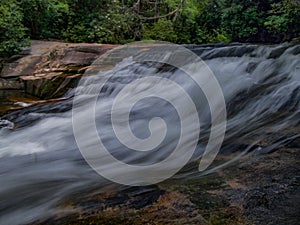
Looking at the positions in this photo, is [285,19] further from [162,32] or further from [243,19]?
[162,32]

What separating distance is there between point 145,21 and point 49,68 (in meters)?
7.08

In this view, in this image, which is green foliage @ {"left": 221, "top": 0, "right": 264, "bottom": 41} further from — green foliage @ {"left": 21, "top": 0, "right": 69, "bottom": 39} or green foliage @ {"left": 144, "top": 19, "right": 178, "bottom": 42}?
green foliage @ {"left": 21, "top": 0, "right": 69, "bottom": 39}

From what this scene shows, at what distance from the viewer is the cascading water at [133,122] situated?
2732mm

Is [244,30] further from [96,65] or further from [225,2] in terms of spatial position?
Result: [96,65]

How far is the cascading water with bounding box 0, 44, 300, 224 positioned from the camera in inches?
108

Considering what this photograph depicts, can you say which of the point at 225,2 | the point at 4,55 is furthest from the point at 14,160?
the point at 225,2

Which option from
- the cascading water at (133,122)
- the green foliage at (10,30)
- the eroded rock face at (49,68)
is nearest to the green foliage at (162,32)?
the eroded rock face at (49,68)

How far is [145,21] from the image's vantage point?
13852 mm

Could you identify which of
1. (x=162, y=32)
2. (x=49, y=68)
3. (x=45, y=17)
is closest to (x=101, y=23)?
(x=45, y=17)

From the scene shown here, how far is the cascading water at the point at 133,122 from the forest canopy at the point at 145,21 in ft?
12.5

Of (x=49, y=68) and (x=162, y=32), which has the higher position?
(x=162, y=32)

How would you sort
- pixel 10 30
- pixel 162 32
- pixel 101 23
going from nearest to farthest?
pixel 10 30 → pixel 101 23 → pixel 162 32

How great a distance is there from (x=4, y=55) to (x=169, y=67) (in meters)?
4.44

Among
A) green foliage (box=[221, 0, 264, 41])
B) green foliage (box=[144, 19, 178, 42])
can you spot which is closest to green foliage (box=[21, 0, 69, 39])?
green foliage (box=[144, 19, 178, 42])
